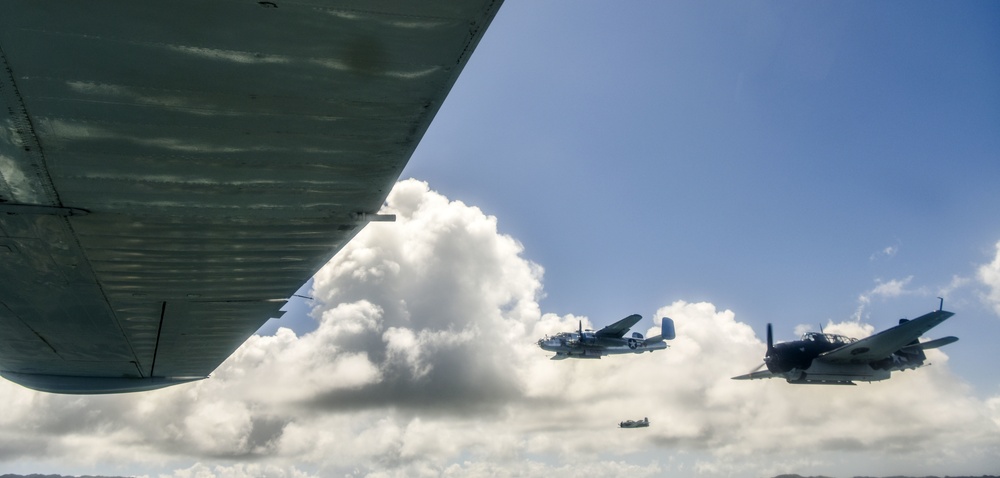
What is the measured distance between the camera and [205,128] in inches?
156

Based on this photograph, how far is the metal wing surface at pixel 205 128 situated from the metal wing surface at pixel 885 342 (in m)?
26.1

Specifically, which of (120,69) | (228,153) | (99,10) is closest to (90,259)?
(228,153)

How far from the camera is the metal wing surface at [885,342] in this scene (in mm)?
24438

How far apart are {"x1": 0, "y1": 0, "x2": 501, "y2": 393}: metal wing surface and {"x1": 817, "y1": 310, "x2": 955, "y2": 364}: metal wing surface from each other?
1028 inches

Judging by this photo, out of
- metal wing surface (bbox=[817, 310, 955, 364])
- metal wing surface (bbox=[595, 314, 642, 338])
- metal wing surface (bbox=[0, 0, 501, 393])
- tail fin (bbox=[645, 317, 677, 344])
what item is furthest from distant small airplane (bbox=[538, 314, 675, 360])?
metal wing surface (bbox=[0, 0, 501, 393])

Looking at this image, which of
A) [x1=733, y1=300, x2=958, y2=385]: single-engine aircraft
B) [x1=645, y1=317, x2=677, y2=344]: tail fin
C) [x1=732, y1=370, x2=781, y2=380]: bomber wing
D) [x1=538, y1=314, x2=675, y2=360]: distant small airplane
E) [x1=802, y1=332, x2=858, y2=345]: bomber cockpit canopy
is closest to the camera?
[x1=733, y1=300, x2=958, y2=385]: single-engine aircraft

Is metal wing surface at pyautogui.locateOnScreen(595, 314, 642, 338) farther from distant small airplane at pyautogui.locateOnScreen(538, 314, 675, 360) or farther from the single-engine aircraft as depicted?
the single-engine aircraft

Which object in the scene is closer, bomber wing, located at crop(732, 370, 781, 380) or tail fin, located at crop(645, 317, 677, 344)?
bomber wing, located at crop(732, 370, 781, 380)

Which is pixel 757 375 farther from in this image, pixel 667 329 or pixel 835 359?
pixel 667 329

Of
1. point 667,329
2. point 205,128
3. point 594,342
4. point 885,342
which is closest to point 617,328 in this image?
Result: point 594,342

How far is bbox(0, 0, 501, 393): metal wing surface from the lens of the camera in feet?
9.91

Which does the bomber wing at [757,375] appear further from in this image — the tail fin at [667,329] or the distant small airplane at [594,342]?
the tail fin at [667,329]

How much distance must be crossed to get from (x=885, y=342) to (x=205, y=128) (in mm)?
31170

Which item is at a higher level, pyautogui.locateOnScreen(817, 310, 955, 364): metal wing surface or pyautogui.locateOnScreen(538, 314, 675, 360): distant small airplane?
pyautogui.locateOnScreen(538, 314, 675, 360): distant small airplane
